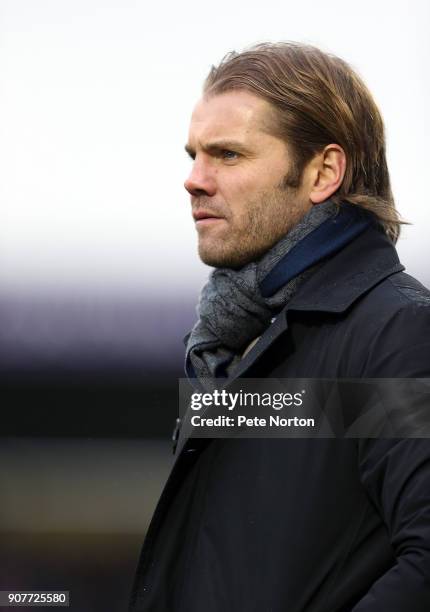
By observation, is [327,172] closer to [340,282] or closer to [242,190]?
[242,190]

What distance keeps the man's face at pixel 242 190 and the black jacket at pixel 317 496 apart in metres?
0.17

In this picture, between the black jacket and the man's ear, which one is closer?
the black jacket

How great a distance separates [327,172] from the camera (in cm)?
169

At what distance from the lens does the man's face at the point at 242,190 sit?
165 cm

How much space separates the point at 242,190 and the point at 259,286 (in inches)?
7.1

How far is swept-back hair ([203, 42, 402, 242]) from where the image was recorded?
168 centimetres

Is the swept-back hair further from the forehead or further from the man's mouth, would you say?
the man's mouth

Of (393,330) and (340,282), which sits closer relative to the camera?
(393,330)

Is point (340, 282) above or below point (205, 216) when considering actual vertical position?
below

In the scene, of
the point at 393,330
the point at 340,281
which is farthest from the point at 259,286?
the point at 393,330

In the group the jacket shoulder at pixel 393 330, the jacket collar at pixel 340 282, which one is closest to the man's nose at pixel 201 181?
the jacket collar at pixel 340 282

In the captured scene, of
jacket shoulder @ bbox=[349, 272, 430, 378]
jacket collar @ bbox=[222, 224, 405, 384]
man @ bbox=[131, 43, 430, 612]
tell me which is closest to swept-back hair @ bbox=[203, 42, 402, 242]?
man @ bbox=[131, 43, 430, 612]

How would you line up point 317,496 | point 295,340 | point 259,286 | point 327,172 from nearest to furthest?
point 317,496, point 295,340, point 259,286, point 327,172

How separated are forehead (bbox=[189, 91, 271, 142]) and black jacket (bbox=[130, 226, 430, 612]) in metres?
0.29
